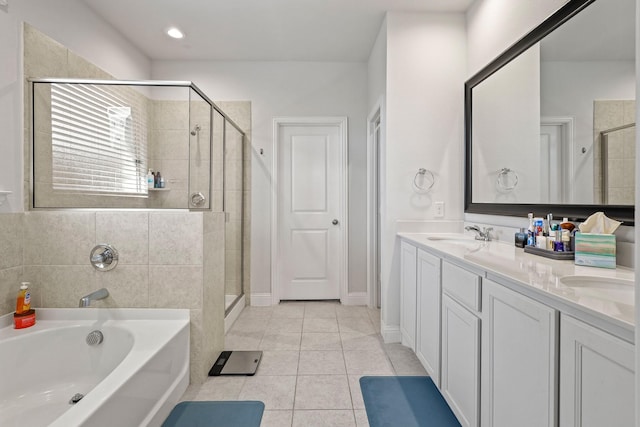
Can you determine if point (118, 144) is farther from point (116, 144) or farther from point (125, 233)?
point (125, 233)

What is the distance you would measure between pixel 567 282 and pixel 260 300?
2.93 meters

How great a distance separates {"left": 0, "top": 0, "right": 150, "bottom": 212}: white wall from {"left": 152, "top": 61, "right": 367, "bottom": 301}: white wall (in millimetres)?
1033

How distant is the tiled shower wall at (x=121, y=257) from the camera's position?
1.95m

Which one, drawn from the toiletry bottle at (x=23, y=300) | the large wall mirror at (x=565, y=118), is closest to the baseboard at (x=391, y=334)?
the large wall mirror at (x=565, y=118)

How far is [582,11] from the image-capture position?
153 centimetres

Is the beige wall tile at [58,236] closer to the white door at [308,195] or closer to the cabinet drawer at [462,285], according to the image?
the white door at [308,195]

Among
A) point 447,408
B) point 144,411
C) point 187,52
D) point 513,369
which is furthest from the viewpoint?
point 187,52

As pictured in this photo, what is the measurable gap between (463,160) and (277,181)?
6.19 ft

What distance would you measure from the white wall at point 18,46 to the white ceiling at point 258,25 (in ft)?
0.84

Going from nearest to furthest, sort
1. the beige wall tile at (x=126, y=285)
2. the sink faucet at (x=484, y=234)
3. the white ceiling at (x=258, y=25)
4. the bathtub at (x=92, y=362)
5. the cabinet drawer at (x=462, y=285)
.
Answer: the cabinet drawer at (x=462, y=285) → the bathtub at (x=92, y=362) → the beige wall tile at (x=126, y=285) → the sink faucet at (x=484, y=234) → the white ceiling at (x=258, y=25)

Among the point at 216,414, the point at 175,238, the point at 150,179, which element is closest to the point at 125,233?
the point at 175,238

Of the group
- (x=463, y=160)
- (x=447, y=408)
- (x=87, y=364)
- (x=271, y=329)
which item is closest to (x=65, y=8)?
(x=87, y=364)

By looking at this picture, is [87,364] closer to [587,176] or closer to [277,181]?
[277,181]

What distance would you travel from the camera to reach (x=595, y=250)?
129 centimetres
